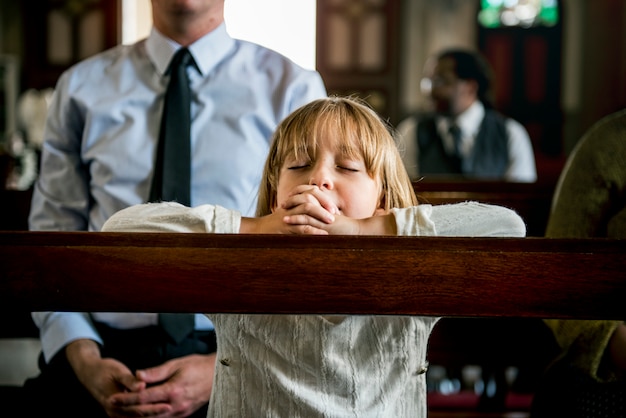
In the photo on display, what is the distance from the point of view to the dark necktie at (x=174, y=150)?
5.80ft

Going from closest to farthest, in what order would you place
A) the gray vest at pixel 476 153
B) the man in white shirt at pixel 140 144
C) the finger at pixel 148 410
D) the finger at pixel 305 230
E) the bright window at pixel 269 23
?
the finger at pixel 305 230 → the finger at pixel 148 410 → the man in white shirt at pixel 140 144 → the gray vest at pixel 476 153 → the bright window at pixel 269 23

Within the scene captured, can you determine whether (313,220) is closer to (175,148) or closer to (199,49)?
(175,148)

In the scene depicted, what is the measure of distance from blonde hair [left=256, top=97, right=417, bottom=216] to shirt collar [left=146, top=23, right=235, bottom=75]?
50 centimetres

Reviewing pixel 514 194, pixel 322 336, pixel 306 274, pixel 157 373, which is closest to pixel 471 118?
pixel 514 194

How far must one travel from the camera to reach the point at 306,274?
0.97 metres

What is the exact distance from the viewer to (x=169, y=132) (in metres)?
1.80

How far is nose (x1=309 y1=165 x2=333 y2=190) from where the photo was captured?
4.23 ft

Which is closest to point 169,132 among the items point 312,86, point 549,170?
point 312,86

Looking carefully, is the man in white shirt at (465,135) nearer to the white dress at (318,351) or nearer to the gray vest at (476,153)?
the gray vest at (476,153)

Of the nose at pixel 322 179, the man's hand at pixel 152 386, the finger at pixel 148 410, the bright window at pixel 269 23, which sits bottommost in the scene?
the finger at pixel 148 410

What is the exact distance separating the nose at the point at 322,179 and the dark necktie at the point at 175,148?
0.53 metres

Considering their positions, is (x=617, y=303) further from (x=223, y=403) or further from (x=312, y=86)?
(x=312, y=86)

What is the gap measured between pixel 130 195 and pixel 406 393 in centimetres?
82

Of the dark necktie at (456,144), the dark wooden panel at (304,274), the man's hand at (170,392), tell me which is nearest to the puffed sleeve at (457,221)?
the dark wooden panel at (304,274)
